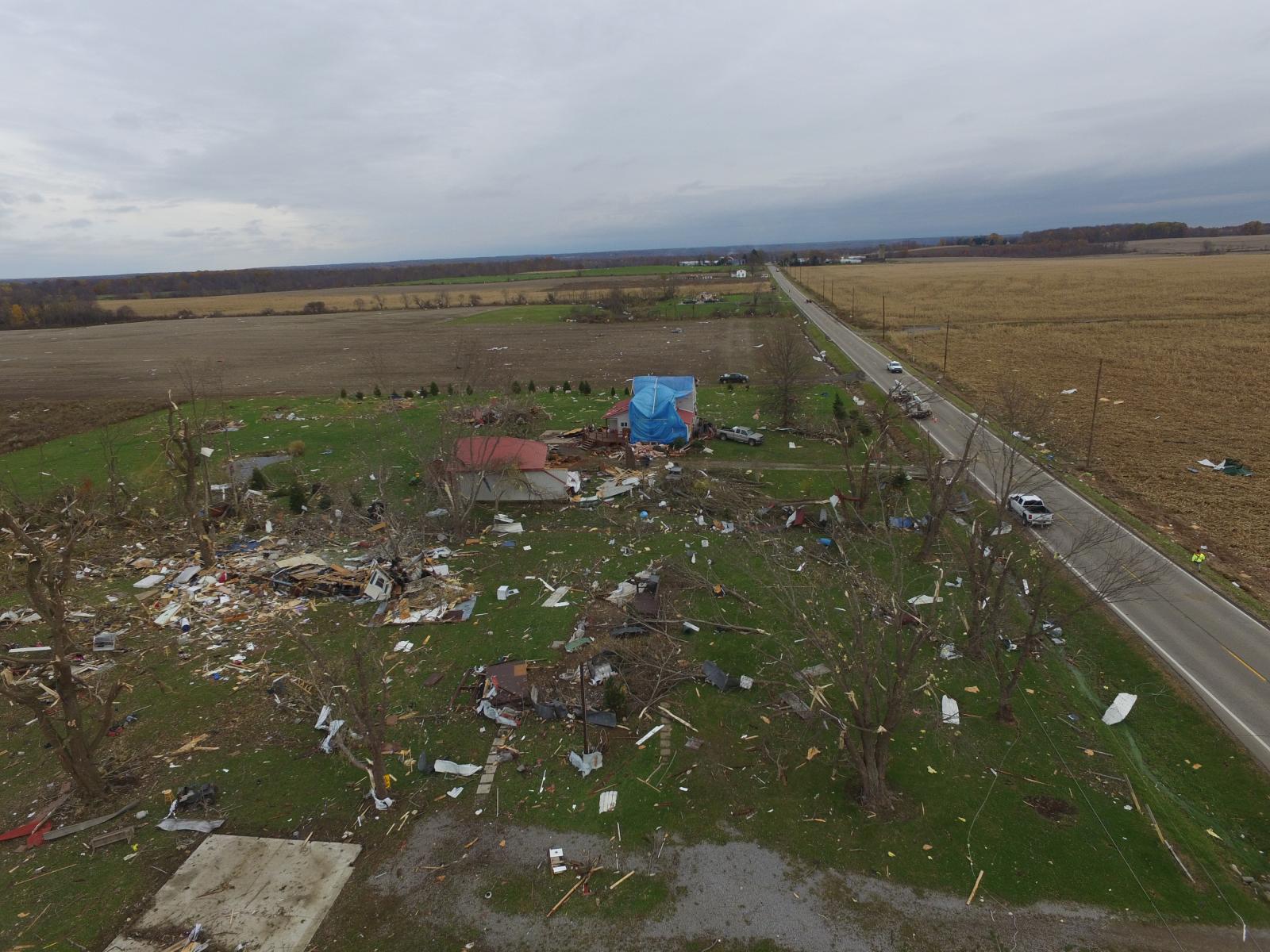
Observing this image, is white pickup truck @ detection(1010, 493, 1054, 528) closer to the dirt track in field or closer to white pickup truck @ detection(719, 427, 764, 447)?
white pickup truck @ detection(719, 427, 764, 447)

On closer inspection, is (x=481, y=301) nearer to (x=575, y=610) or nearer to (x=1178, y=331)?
(x=1178, y=331)

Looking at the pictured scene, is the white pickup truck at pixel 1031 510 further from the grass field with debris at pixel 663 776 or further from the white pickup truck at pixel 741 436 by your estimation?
the white pickup truck at pixel 741 436

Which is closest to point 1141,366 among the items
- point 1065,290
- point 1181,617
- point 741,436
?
point 741,436

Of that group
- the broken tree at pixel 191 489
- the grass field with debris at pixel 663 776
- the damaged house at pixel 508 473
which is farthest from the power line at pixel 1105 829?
the broken tree at pixel 191 489

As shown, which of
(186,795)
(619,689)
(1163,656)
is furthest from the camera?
(1163,656)

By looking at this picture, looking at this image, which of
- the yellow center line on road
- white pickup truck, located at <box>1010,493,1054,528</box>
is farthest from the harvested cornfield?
the yellow center line on road

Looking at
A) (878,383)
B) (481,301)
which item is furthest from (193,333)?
(878,383)
